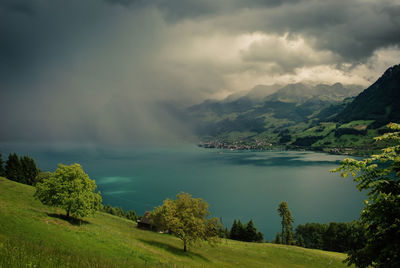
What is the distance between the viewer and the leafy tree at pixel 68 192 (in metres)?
33.3

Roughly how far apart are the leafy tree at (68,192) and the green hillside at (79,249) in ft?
6.62

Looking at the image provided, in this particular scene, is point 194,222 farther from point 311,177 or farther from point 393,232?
point 311,177

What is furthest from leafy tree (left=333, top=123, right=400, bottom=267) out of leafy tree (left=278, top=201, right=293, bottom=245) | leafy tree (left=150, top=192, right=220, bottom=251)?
leafy tree (left=278, top=201, right=293, bottom=245)

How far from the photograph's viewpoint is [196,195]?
451ft

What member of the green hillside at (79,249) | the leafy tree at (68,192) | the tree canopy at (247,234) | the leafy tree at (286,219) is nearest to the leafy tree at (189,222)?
the green hillside at (79,249)

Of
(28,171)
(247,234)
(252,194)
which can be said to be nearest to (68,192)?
(247,234)

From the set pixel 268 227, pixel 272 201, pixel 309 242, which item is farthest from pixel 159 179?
pixel 309 242

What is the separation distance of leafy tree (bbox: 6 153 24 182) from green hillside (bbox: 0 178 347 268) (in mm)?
34630

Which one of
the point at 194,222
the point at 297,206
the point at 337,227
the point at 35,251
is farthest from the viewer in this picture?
the point at 297,206

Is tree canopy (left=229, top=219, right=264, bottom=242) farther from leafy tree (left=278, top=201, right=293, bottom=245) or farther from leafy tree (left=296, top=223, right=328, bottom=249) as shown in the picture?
leafy tree (left=296, top=223, right=328, bottom=249)

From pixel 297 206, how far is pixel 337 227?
47.6 meters

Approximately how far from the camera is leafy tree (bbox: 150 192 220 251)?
3619cm

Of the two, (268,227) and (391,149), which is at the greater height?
(391,149)

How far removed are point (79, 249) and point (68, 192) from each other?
1676 cm
